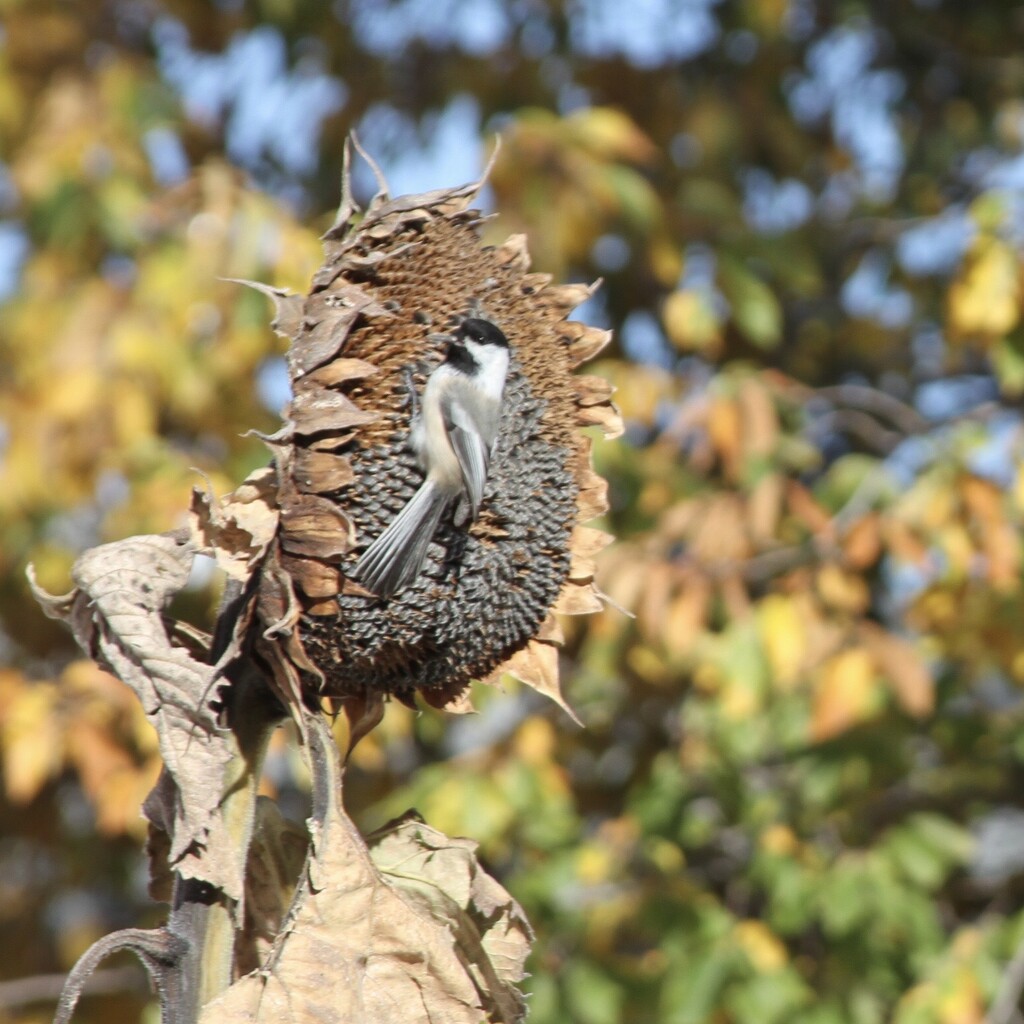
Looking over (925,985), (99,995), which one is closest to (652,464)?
(925,985)

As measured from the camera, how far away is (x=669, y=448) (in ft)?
12.1

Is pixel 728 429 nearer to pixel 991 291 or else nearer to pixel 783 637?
pixel 783 637

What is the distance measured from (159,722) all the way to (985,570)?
240cm

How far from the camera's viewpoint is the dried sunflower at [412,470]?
123 cm

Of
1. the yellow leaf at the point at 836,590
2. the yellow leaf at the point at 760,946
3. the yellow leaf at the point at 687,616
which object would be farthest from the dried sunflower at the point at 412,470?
the yellow leaf at the point at 760,946

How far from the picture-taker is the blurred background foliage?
134 inches

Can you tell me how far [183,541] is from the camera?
4.32ft

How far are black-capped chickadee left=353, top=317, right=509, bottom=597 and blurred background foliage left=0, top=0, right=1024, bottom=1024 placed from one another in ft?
6.49

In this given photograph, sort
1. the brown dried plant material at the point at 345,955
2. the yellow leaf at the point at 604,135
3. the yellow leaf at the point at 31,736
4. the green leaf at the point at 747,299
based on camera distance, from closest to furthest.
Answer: the brown dried plant material at the point at 345,955
the yellow leaf at the point at 31,736
the yellow leaf at the point at 604,135
the green leaf at the point at 747,299

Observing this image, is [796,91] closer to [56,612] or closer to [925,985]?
[925,985]

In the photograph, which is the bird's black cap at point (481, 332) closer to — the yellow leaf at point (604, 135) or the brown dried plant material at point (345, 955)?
the brown dried plant material at point (345, 955)

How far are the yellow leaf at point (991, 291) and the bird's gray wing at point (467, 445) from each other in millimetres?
2275

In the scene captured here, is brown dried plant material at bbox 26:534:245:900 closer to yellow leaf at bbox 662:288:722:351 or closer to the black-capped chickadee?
the black-capped chickadee

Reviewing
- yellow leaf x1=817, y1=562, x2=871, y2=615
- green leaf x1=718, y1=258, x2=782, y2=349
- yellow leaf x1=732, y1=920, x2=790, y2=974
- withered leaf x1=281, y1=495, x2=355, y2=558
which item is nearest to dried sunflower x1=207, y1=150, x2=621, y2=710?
withered leaf x1=281, y1=495, x2=355, y2=558
